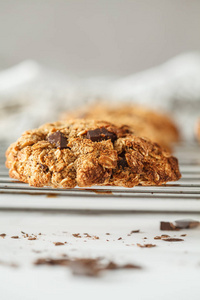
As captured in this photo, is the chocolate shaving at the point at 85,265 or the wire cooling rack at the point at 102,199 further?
the wire cooling rack at the point at 102,199

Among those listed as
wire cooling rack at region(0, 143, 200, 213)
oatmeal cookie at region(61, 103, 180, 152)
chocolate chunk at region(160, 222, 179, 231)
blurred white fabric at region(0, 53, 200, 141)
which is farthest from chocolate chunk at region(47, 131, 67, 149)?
blurred white fabric at region(0, 53, 200, 141)

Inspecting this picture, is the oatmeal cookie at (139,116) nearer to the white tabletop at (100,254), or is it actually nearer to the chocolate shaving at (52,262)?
the white tabletop at (100,254)

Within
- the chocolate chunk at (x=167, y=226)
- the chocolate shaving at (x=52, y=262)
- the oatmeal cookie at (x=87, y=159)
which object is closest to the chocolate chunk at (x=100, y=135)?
the oatmeal cookie at (x=87, y=159)

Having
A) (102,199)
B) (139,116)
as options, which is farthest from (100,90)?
(102,199)

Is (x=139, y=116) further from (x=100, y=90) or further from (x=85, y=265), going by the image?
(x=85, y=265)

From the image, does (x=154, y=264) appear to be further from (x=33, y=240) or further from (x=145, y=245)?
(x=33, y=240)

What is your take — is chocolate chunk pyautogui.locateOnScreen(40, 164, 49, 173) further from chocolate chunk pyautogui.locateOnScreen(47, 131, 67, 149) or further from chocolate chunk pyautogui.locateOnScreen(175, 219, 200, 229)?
chocolate chunk pyautogui.locateOnScreen(175, 219, 200, 229)
